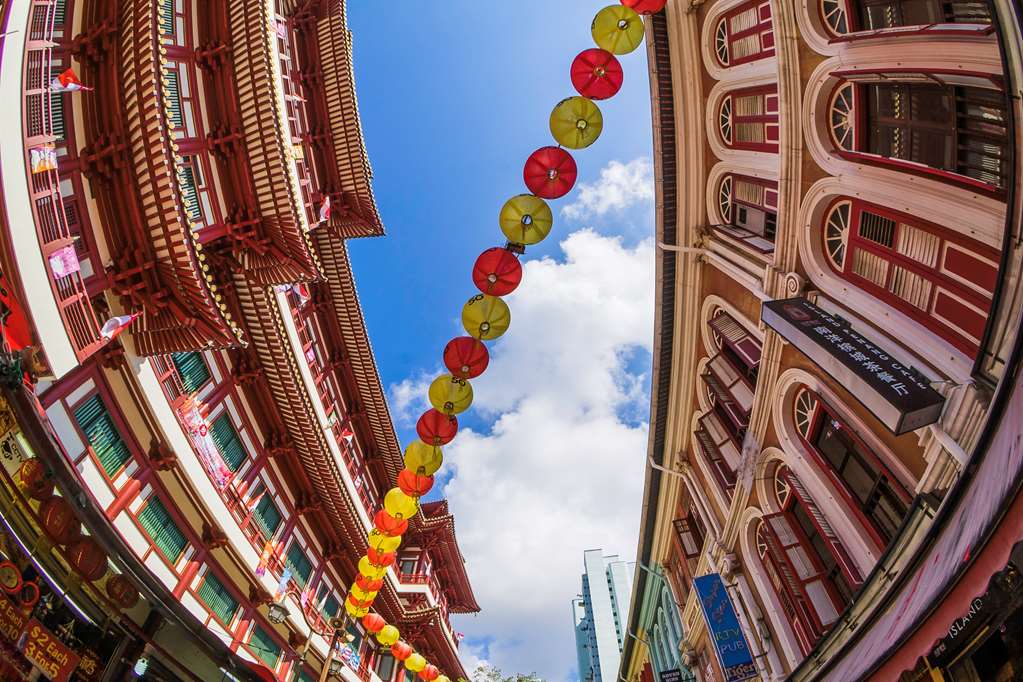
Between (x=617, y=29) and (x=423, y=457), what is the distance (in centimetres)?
897

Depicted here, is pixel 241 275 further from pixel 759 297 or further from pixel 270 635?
pixel 759 297

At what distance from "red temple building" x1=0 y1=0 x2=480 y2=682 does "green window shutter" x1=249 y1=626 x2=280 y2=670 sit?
0.29 feet

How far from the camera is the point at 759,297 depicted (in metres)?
12.5

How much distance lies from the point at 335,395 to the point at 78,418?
11.1 metres

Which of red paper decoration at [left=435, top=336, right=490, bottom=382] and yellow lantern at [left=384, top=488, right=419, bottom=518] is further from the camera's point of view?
yellow lantern at [left=384, top=488, right=419, bottom=518]

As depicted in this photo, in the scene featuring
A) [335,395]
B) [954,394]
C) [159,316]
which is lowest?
[954,394]

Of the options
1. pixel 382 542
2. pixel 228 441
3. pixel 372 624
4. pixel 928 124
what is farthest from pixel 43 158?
pixel 372 624

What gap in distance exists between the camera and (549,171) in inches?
369

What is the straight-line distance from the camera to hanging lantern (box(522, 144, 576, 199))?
30.7 feet

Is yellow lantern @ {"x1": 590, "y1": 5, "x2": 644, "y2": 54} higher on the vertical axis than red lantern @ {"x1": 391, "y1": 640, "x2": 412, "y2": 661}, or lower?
higher

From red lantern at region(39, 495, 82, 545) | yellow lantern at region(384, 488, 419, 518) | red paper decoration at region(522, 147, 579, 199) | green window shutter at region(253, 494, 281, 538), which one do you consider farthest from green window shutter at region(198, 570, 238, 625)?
red paper decoration at region(522, 147, 579, 199)

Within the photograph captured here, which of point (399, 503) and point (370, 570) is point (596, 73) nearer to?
point (399, 503)

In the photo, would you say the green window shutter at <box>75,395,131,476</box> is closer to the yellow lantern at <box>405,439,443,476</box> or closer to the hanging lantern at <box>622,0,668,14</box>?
the yellow lantern at <box>405,439,443,476</box>

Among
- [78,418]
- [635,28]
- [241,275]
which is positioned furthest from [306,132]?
[635,28]
